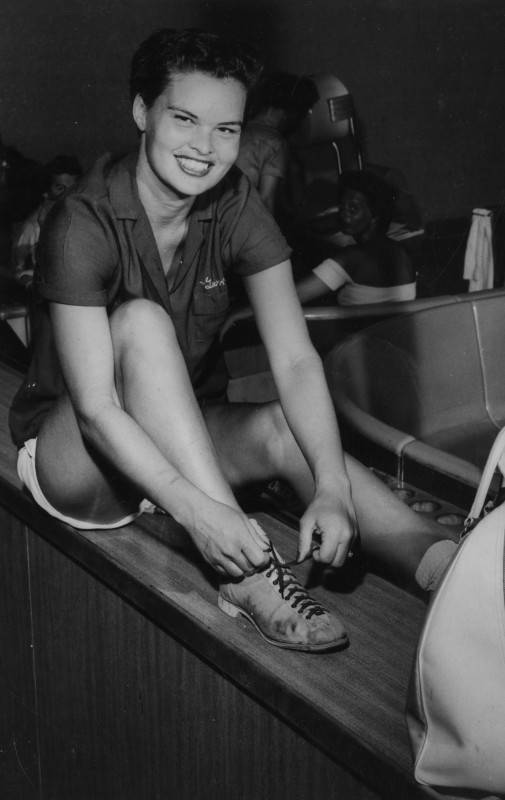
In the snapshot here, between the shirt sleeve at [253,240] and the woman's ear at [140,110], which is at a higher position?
the woman's ear at [140,110]

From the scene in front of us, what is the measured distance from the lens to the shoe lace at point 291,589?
126 centimetres

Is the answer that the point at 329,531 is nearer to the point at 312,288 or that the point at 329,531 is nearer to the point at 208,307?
the point at 208,307

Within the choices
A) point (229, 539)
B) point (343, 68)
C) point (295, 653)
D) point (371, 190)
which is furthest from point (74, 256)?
point (343, 68)

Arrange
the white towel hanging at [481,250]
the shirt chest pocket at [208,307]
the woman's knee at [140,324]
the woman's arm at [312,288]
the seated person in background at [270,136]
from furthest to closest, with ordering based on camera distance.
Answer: the white towel hanging at [481,250] < the seated person in background at [270,136] < the woman's arm at [312,288] < the shirt chest pocket at [208,307] < the woman's knee at [140,324]

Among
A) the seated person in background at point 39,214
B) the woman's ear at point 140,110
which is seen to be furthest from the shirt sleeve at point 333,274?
the woman's ear at point 140,110

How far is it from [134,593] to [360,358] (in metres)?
1.38

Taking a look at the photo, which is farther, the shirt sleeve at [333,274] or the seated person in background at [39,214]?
the seated person in background at [39,214]

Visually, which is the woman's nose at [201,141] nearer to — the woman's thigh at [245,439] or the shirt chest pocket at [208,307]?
the shirt chest pocket at [208,307]

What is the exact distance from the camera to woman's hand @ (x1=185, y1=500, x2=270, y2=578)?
1.22 m

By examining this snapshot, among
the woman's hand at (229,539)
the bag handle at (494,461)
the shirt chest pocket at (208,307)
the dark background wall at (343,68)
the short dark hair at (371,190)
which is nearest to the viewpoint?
the bag handle at (494,461)

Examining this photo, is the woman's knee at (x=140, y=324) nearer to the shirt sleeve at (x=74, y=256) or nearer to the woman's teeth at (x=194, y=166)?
the shirt sleeve at (x=74, y=256)

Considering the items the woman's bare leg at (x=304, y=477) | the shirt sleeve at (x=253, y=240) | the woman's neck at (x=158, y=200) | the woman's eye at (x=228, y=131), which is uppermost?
the woman's eye at (x=228, y=131)

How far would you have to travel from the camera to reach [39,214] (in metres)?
4.14

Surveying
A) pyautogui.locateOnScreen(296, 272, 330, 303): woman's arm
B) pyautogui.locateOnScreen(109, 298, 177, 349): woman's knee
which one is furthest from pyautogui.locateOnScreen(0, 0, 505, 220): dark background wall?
pyautogui.locateOnScreen(109, 298, 177, 349): woman's knee
